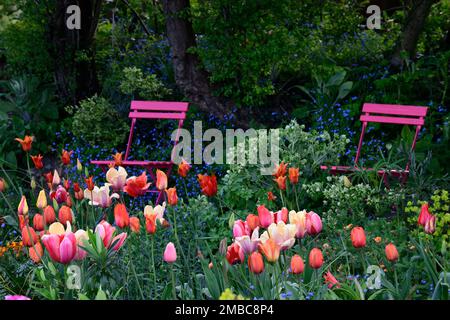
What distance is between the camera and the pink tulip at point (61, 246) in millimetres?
2568

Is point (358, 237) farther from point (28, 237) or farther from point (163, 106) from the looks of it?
point (163, 106)

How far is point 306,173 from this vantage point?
5.41 metres

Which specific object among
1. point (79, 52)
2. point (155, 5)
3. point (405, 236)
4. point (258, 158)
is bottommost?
point (405, 236)

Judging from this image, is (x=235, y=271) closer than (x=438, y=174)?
Yes

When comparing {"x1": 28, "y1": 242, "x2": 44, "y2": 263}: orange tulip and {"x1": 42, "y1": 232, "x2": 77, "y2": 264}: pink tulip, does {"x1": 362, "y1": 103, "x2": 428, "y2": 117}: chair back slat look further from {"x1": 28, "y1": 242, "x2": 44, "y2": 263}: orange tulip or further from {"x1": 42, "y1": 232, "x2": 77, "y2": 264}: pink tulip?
{"x1": 42, "y1": 232, "x2": 77, "y2": 264}: pink tulip

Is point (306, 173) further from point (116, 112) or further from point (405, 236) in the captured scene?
point (116, 112)

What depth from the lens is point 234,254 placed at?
2.81 m

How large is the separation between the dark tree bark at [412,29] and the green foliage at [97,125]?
3053 mm

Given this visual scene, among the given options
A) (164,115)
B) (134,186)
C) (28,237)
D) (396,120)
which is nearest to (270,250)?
(134,186)

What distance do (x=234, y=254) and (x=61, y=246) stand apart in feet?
2.16

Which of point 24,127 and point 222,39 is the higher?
point 222,39
